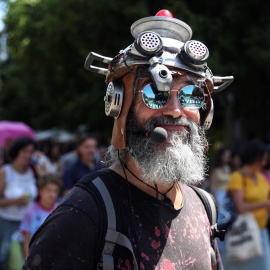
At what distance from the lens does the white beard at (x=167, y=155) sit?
78.3 inches

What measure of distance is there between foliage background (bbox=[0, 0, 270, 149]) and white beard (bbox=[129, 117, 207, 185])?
16.3 ft

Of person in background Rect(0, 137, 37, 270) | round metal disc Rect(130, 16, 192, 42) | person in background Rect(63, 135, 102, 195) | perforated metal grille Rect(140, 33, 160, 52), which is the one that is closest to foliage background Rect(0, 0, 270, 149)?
person in background Rect(63, 135, 102, 195)

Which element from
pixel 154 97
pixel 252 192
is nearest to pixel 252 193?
pixel 252 192

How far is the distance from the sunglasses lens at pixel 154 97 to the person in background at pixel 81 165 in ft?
10.3

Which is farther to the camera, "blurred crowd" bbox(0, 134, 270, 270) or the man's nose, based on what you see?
"blurred crowd" bbox(0, 134, 270, 270)

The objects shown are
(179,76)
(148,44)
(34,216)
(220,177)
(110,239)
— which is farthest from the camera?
(220,177)

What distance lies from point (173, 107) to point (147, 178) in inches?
12.6

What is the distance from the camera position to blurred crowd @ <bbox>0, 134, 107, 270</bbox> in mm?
4688

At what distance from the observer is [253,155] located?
5352 mm

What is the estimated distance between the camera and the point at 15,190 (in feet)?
17.3

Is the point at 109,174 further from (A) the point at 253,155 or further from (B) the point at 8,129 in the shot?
(B) the point at 8,129

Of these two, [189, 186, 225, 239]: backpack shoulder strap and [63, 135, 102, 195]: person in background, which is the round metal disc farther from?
[63, 135, 102, 195]: person in background

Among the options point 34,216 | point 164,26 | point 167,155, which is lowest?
point 34,216

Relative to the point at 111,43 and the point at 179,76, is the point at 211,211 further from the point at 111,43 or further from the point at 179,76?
the point at 111,43
